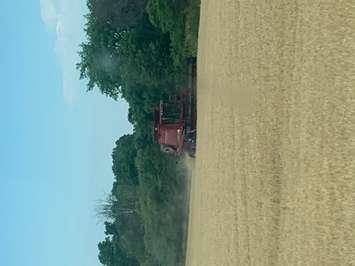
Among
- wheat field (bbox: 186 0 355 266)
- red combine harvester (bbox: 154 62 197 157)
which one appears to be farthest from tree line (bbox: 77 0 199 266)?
wheat field (bbox: 186 0 355 266)

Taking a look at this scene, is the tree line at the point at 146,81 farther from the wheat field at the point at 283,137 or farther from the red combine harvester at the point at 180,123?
the wheat field at the point at 283,137

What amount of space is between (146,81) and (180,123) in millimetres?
7289

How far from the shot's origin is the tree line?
35.1 meters

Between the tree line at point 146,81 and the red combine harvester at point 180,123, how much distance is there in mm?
1697

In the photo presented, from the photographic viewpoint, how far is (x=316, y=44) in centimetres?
1243

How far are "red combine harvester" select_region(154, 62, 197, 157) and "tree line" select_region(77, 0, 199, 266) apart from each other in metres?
1.70

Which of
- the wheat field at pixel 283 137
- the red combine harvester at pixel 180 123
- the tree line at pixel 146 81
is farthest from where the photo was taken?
the tree line at pixel 146 81

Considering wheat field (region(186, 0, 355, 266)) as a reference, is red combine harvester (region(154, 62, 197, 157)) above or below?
above

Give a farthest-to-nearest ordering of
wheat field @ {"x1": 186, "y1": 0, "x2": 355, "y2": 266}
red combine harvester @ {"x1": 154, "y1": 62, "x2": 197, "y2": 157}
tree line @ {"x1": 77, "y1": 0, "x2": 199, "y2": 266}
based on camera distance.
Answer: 1. tree line @ {"x1": 77, "y1": 0, "x2": 199, "y2": 266}
2. red combine harvester @ {"x1": 154, "y1": 62, "x2": 197, "y2": 157}
3. wheat field @ {"x1": 186, "y1": 0, "x2": 355, "y2": 266}

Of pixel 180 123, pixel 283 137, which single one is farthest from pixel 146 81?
pixel 283 137

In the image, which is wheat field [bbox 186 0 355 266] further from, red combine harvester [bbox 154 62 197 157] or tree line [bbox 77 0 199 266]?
tree line [bbox 77 0 199 266]

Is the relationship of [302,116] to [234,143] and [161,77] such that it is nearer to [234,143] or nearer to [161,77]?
[234,143]

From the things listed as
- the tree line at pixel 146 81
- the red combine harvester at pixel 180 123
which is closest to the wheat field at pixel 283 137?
the red combine harvester at pixel 180 123

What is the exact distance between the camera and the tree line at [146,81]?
35062mm
